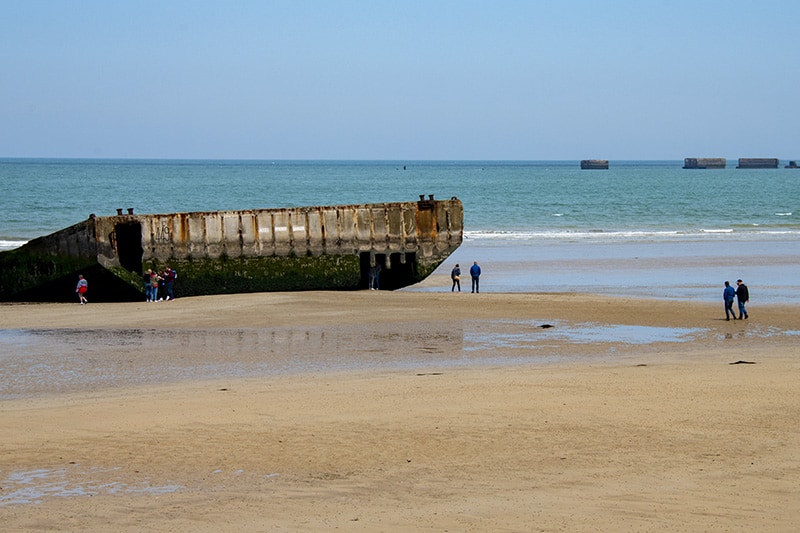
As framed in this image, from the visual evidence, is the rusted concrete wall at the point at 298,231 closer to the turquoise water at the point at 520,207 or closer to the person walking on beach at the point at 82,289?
the person walking on beach at the point at 82,289

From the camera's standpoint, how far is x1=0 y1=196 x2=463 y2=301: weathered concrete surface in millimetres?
28766

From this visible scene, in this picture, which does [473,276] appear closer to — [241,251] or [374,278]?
[374,278]

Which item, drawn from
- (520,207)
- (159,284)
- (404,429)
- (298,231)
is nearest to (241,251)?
(298,231)

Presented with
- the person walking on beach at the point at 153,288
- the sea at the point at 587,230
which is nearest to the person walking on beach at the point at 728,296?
the sea at the point at 587,230

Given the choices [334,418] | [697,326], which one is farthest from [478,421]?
[697,326]

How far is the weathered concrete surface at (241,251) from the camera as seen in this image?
2877cm

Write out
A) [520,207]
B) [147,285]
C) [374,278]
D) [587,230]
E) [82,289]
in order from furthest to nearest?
[520,207], [587,230], [374,278], [147,285], [82,289]

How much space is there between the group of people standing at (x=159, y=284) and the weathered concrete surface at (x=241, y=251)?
34cm

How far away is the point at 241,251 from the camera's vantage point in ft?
99.1

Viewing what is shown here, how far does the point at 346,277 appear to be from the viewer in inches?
1245

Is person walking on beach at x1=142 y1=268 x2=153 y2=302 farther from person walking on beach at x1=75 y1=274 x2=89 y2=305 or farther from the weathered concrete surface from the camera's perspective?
person walking on beach at x1=75 y1=274 x2=89 y2=305

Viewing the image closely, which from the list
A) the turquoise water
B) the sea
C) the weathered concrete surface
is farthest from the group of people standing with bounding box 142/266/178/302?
the turquoise water

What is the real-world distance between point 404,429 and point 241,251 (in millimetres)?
18552

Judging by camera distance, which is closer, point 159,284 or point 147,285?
point 147,285
